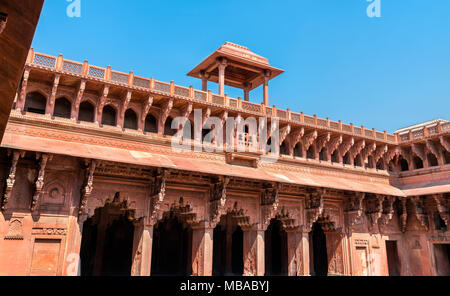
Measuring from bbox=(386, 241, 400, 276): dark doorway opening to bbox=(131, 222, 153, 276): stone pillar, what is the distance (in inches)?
533

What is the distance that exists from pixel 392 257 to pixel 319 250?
3.89 meters

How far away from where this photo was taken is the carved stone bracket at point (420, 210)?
714 inches

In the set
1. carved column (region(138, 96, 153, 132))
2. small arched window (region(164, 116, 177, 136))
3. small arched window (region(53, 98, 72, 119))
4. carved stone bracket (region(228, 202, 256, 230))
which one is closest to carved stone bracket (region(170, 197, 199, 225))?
carved stone bracket (region(228, 202, 256, 230))

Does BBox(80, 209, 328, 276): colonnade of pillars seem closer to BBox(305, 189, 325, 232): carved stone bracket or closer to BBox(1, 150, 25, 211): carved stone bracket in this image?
BBox(305, 189, 325, 232): carved stone bracket

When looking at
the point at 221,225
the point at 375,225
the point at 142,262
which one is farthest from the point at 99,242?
the point at 375,225

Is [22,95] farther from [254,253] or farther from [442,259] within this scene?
[442,259]

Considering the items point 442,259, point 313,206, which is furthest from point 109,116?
point 442,259

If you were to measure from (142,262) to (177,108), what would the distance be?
6025 mm

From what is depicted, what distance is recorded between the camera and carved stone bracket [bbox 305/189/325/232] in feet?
51.6

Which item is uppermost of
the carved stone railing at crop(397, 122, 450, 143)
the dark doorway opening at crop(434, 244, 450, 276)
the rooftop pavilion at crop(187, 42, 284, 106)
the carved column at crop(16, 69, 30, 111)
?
the rooftop pavilion at crop(187, 42, 284, 106)

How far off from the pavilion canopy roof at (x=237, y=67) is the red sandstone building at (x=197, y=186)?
8 centimetres

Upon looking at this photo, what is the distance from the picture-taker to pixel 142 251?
1234 cm
